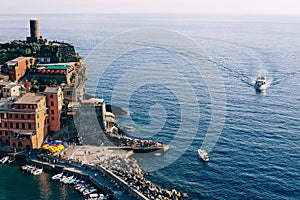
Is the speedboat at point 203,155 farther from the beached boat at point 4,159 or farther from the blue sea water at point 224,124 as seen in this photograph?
the beached boat at point 4,159

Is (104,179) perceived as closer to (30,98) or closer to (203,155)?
(203,155)

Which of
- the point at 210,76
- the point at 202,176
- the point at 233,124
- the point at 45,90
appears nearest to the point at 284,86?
the point at 210,76

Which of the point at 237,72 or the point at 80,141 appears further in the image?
the point at 237,72

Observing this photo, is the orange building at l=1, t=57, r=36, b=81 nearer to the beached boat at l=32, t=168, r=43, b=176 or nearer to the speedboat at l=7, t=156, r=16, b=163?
the speedboat at l=7, t=156, r=16, b=163

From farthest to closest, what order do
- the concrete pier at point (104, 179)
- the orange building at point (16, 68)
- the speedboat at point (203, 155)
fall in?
the orange building at point (16, 68) < the speedboat at point (203, 155) < the concrete pier at point (104, 179)

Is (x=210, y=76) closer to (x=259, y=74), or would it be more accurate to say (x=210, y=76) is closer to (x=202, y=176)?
(x=259, y=74)

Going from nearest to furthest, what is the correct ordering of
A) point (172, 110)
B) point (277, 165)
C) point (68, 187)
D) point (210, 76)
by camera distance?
point (68, 187) < point (277, 165) < point (172, 110) < point (210, 76)

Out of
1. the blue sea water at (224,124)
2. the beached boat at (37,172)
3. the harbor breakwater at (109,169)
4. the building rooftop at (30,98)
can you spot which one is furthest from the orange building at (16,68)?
the beached boat at (37,172)
